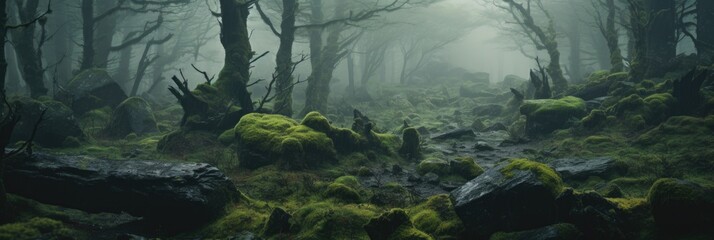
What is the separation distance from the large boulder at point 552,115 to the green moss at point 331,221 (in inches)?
365

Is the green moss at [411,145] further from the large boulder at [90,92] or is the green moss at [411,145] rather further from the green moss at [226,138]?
the large boulder at [90,92]

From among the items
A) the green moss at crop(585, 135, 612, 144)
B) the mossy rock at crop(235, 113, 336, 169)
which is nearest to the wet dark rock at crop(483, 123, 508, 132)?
the green moss at crop(585, 135, 612, 144)

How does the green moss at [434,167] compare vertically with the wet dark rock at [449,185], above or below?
above

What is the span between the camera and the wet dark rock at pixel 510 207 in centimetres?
504

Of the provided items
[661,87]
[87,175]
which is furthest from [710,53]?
[87,175]

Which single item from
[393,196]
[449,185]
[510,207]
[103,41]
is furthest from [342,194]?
[103,41]

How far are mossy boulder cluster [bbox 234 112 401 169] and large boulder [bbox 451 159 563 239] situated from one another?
175 inches

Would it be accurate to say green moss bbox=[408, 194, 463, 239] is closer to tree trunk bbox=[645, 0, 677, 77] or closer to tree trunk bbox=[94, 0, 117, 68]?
tree trunk bbox=[645, 0, 677, 77]

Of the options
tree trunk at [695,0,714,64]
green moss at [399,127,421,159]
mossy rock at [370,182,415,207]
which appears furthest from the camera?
tree trunk at [695,0,714,64]

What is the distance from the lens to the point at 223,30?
43.9 ft

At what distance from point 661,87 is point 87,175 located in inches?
598

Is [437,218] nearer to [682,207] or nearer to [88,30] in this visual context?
[682,207]

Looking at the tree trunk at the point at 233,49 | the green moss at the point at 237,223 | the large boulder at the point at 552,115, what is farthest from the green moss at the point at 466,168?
the tree trunk at the point at 233,49

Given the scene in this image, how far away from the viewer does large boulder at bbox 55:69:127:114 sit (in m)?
15.4
